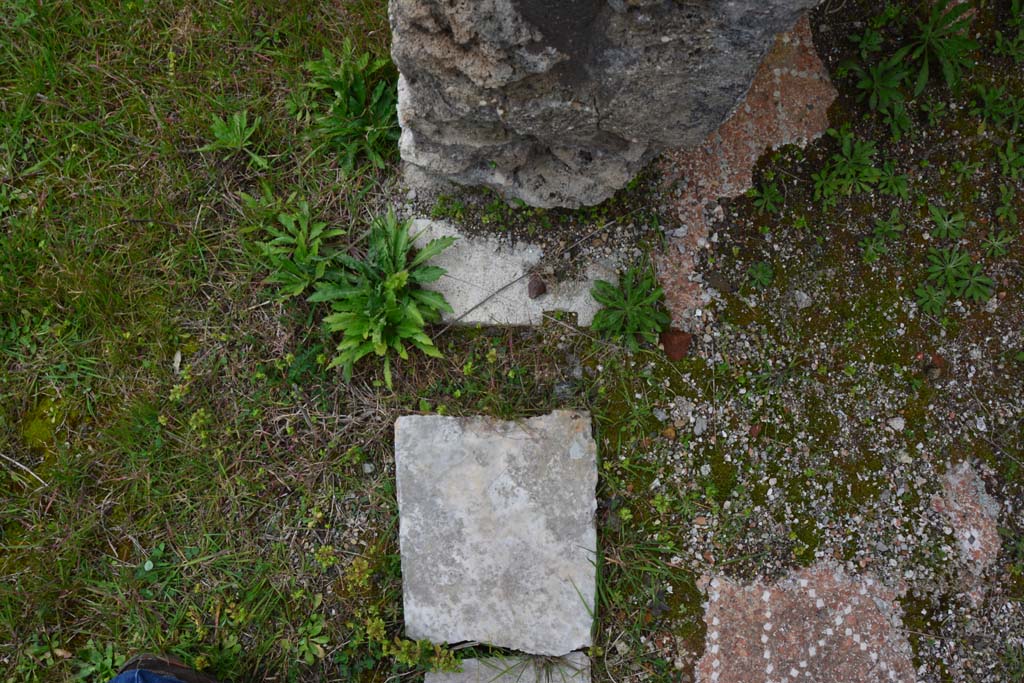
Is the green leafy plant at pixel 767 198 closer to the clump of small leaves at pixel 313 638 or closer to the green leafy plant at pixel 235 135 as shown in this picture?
the green leafy plant at pixel 235 135

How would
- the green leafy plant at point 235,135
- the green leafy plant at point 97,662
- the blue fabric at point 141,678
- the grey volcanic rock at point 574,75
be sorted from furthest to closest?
the green leafy plant at point 235,135
the green leafy plant at point 97,662
the blue fabric at point 141,678
the grey volcanic rock at point 574,75

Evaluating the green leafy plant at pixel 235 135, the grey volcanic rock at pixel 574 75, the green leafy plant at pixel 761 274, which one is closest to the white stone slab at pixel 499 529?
the green leafy plant at pixel 761 274

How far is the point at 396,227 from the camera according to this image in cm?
312

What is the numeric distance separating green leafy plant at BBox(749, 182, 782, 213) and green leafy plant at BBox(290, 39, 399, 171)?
1.71m

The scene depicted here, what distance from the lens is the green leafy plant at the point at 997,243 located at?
310 centimetres

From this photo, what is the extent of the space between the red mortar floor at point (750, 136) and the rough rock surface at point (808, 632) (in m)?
1.51

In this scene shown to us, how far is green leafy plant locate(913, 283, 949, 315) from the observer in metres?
3.04

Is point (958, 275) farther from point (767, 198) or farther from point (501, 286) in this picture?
point (501, 286)

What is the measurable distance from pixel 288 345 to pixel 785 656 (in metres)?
2.63

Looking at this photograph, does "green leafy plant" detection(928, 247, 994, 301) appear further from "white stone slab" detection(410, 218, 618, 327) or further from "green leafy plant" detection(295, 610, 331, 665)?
"green leafy plant" detection(295, 610, 331, 665)

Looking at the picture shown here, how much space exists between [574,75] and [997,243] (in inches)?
88.0

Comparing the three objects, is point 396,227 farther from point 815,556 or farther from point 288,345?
point 815,556

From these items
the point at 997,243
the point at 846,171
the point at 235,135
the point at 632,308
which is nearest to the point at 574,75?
the point at 632,308

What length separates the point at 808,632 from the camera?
9.57 ft
